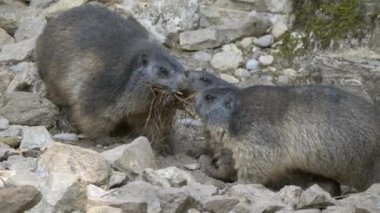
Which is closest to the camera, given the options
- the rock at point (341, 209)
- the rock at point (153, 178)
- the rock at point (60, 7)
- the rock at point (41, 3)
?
the rock at point (341, 209)

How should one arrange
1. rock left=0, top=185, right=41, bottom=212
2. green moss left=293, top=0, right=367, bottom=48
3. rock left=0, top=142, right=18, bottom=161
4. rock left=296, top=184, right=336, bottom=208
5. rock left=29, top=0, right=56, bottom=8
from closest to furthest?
rock left=0, top=185, right=41, bottom=212
rock left=296, top=184, right=336, bottom=208
rock left=0, top=142, right=18, bottom=161
green moss left=293, top=0, right=367, bottom=48
rock left=29, top=0, right=56, bottom=8

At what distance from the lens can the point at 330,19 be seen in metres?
10.2

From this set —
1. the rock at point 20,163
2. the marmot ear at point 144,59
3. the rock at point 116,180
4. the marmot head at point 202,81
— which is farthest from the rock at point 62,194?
the marmot head at point 202,81

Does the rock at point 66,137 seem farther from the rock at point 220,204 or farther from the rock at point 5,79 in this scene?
the rock at point 220,204

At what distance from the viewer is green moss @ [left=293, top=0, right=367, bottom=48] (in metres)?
9.97

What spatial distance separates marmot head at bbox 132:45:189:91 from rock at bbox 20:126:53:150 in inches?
42.8

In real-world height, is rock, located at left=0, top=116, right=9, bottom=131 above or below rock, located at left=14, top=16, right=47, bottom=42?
below

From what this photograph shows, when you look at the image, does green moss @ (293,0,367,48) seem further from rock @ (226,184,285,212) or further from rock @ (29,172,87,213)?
rock @ (29,172,87,213)

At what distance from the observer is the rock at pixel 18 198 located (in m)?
6.04

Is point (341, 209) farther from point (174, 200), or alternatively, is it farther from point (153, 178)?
point (153, 178)

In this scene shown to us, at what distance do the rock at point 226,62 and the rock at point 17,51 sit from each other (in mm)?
2042

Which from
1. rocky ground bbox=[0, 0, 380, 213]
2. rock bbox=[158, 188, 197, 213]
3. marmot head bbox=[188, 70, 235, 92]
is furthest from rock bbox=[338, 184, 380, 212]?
marmot head bbox=[188, 70, 235, 92]

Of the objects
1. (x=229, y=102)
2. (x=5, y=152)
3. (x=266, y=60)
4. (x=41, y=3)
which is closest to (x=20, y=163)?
(x=5, y=152)

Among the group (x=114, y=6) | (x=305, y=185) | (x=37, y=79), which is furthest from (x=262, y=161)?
(x=114, y=6)
